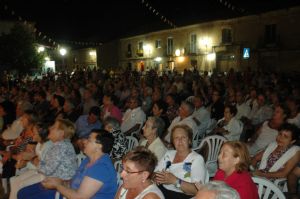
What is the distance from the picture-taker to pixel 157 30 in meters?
33.2

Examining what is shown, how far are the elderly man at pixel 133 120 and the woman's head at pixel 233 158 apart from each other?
4.12m

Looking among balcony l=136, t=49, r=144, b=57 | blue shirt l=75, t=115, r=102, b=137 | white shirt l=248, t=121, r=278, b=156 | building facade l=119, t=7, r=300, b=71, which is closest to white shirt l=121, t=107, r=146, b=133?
blue shirt l=75, t=115, r=102, b=137

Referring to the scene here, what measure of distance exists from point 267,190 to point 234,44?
77.5ft

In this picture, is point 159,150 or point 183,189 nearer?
point 183,189

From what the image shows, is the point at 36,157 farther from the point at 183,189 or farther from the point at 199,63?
the point at 199,63

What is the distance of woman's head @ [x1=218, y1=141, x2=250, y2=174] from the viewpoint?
3.34m

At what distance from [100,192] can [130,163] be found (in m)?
0.67

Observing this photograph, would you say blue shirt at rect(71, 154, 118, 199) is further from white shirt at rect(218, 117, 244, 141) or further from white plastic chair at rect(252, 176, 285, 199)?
white shirt at rect(218, 117, 244, 141)

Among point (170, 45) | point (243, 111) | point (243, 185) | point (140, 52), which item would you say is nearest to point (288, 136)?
point (243, 185)

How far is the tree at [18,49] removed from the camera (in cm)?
2531

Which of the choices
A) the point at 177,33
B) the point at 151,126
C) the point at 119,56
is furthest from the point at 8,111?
the point at 119,56

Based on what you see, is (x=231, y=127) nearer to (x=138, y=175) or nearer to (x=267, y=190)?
(x=267, y=190)

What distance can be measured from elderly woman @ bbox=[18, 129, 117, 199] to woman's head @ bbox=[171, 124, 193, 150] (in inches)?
28.8

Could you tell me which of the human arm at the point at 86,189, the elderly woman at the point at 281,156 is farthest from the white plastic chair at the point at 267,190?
the human arm at the point at 86,189
